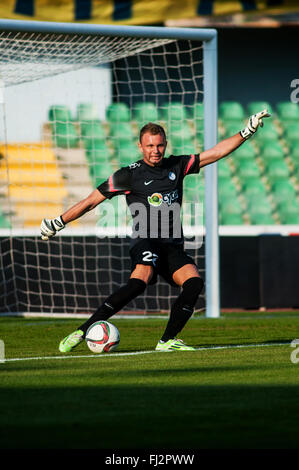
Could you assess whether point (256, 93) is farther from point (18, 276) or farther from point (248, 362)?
point (248, 362)

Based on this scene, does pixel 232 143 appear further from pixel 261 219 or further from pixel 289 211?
pixel 289 211

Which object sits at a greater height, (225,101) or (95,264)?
(225,101)

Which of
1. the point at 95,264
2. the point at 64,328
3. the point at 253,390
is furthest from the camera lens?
the point at 95,264

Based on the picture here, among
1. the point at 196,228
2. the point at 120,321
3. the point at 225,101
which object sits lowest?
the point at 120,321

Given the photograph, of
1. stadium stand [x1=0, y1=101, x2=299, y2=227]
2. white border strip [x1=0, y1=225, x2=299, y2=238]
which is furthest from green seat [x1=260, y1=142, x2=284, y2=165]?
white border strip [x1=0, y1=225, x2=299, y2=238]

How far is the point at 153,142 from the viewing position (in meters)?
6.63

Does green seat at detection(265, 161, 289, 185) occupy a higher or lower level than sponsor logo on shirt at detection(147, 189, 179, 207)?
higher

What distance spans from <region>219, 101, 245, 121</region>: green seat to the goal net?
2.20 ft

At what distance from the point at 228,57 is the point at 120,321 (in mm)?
9428

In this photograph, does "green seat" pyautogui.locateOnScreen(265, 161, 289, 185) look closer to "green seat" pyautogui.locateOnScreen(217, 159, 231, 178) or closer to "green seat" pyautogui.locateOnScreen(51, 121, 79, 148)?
"green seat" pyautogui.locateOnScreen(217, 159, 231, 178)

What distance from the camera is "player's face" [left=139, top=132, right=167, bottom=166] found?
6602 millimetres

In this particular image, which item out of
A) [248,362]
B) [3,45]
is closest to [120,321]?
[3,45]

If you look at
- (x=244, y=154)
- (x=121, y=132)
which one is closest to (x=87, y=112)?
(x=121, y=132)

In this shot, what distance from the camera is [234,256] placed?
1164 cm
